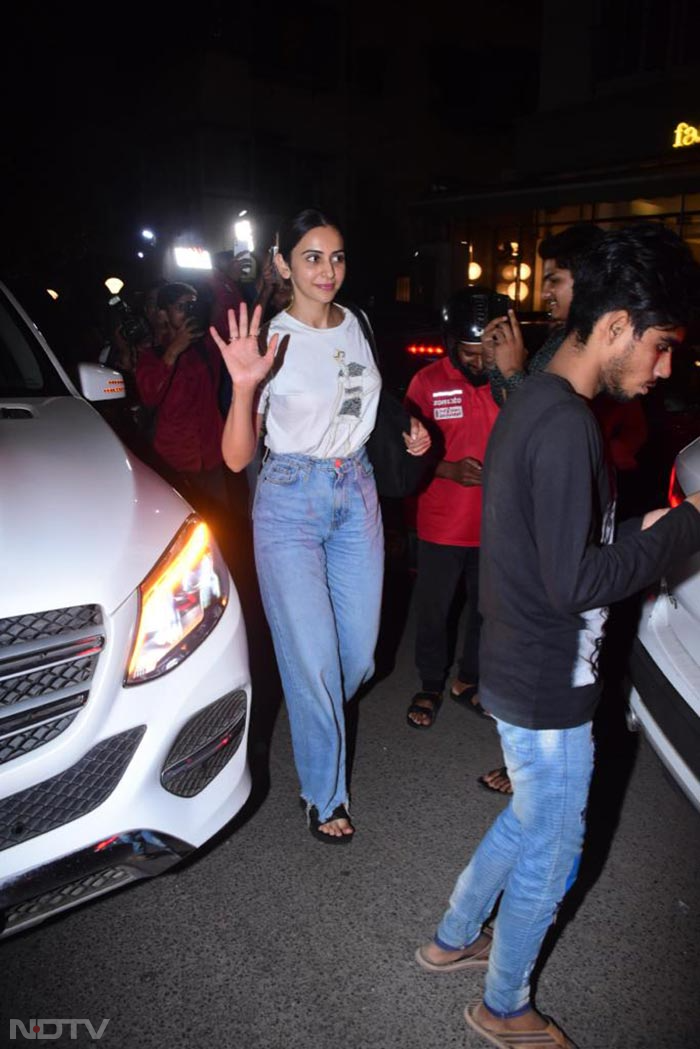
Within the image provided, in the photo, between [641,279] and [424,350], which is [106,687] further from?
[424,350]

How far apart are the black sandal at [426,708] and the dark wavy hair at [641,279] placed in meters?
2.38

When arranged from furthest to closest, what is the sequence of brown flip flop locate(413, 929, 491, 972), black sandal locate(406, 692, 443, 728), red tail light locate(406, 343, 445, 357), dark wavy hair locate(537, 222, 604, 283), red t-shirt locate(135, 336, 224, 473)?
red tail light locate(406, 343, 445, 357)
red t-shirt locate(135, 336, 224, 473)
black sandal locate(406, 692, 443, 728)
dark wavy hair locate(537, 222, 604, 283)
brown flip flop locate(413, 929, 491, 972)

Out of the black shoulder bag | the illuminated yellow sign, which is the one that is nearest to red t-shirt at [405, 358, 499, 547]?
the black shoulder bag

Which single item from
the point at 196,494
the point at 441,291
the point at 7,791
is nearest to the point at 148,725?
the point at 7,791

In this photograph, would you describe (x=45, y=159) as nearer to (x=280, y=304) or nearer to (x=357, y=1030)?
(x=280, y=304)

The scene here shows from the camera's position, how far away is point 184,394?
14.9 feet

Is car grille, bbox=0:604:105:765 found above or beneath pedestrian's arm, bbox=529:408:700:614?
beneath

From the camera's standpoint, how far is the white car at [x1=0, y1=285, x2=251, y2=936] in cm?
188

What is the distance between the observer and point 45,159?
48.8 feet

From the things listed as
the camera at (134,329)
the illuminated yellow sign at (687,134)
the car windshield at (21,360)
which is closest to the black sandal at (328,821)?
the car windshield at (21,360)

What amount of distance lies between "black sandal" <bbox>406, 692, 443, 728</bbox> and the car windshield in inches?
81.2

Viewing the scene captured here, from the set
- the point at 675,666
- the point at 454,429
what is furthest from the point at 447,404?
the point at 675,666

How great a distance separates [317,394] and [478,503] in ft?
3.76

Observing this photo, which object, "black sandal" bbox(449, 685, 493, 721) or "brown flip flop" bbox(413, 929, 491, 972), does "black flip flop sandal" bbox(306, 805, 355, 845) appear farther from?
"black sandal" bbox(449, 685, 493, 721)
